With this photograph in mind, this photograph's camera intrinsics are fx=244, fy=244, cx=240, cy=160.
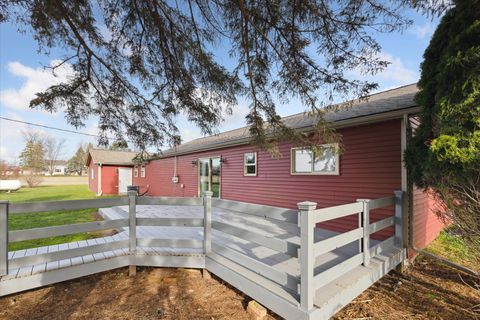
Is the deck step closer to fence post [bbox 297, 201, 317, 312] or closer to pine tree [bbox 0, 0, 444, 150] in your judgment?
fence post [bbox 297, 201, 317, 312]

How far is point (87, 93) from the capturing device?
12.5 feet

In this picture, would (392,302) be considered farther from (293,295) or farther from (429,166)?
(429,166)

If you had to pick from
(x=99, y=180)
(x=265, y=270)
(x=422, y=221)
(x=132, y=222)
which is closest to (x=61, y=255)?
(x=132, y=222)

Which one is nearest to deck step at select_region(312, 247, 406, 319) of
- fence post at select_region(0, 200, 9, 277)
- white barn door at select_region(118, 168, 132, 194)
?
fence post at select_region(0, 200, 9, 277)

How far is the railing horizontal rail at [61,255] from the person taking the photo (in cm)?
303

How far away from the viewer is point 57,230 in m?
3.25

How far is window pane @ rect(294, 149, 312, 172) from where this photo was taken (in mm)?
6039

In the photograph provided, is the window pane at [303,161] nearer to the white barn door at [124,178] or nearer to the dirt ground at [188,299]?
the dirt ground at [188,299]

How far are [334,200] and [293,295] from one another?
3.45 meters

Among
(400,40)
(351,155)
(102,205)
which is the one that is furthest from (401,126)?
(102,205)

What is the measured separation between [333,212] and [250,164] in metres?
5.37

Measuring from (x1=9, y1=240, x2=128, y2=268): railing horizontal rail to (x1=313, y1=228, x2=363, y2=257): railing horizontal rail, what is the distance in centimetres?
289

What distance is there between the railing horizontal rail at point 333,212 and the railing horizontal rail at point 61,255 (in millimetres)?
2947

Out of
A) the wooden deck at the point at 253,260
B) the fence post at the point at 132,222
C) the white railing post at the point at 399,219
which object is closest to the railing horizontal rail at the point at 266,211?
the wooden deck at the point at 253,260
